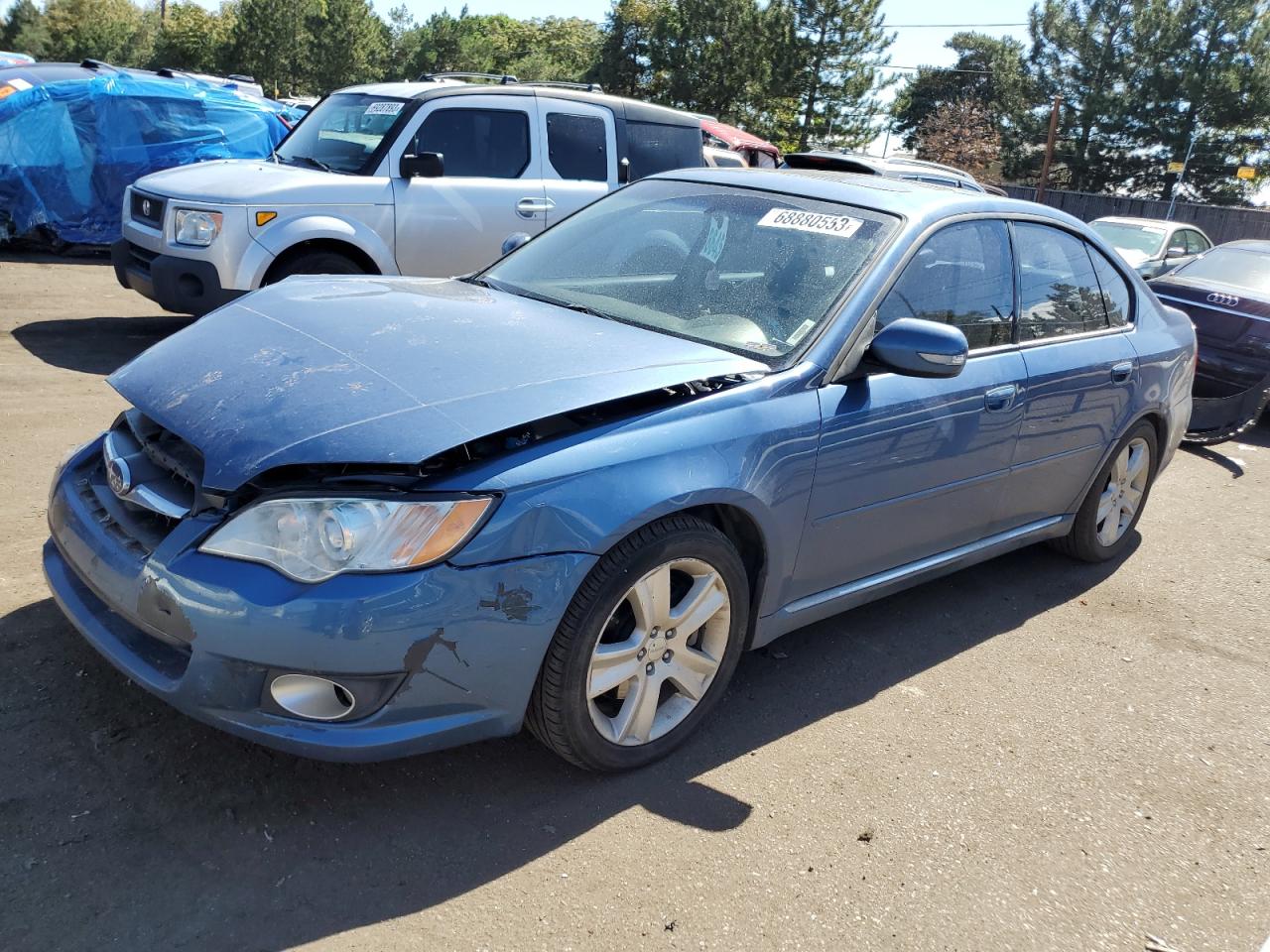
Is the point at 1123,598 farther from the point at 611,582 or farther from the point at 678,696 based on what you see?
the point at 611,582

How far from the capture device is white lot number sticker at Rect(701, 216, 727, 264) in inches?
146

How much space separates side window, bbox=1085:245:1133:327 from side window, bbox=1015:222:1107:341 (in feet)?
0.16

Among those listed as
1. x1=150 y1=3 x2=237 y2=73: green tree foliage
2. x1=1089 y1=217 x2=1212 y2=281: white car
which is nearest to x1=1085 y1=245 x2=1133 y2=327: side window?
x1=1089 y1=217 x2=1212 y2=281: white car

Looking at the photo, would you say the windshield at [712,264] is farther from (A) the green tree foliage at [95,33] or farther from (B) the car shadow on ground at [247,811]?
(A) the green tree foliage at [95,33]

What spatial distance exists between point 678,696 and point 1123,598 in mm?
2708

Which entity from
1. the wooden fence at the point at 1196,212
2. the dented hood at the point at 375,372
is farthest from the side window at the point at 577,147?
the wooden fence at the point at 1196,212

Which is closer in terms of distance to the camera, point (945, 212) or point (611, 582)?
point (611, 582)

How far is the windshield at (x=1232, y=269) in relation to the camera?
8.80 meters

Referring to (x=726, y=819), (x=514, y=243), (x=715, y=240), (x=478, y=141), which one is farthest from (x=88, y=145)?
(x=726, y=819)

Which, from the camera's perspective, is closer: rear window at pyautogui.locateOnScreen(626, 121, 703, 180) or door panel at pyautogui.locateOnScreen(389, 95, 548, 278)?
door panel at pyautogui.locateOnScreen(389, 95, 548, 278)

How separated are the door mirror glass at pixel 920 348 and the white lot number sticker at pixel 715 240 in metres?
0.74

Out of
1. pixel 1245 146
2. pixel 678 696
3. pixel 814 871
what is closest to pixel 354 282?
pixel 678 696

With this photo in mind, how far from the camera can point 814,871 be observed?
8.89 ft

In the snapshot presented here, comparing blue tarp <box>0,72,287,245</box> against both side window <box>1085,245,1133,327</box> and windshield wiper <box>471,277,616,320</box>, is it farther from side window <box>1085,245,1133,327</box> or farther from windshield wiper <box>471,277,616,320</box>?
side window <box>1085,245,1133,327</box>
